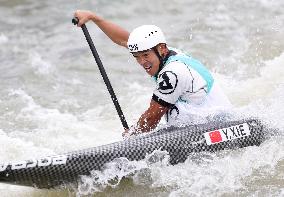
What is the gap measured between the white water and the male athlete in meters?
0.45

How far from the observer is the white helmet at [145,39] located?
599 cm

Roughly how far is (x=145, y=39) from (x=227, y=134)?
3.93ft

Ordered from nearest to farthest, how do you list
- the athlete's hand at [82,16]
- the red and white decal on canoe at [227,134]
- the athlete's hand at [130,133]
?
the red and white decal on canoe at [227,134] → the athlete's hand at [130,133] → the athlete's hand at [82,16]

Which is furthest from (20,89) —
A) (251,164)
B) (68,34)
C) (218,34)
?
(251,164)

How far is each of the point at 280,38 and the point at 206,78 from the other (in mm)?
5512

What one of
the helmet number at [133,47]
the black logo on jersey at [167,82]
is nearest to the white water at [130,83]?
the black logo on jersey at [167,82]

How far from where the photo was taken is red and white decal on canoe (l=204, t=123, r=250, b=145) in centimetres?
623

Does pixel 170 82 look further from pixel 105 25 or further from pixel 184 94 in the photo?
pixel 105 25

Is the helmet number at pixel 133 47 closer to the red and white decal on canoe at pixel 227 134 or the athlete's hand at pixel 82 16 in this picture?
the red and white decal on canoe at pixel 227 134

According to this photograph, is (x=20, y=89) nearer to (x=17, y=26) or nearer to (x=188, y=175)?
(x=17, y=26)

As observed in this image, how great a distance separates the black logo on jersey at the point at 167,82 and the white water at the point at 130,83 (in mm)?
699

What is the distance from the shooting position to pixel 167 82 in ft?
19.5

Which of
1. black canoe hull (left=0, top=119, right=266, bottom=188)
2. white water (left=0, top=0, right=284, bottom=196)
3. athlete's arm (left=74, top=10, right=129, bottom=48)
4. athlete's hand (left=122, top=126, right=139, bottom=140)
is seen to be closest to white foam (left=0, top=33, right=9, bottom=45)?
white water (left=0, top=0, right=284, bottom=196)

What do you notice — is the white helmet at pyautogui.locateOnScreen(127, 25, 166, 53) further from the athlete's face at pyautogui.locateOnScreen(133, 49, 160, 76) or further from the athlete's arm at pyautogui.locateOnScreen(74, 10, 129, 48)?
the athlete's arm at pyautogui.locateOnScreen(74, 10, 129, 48)
